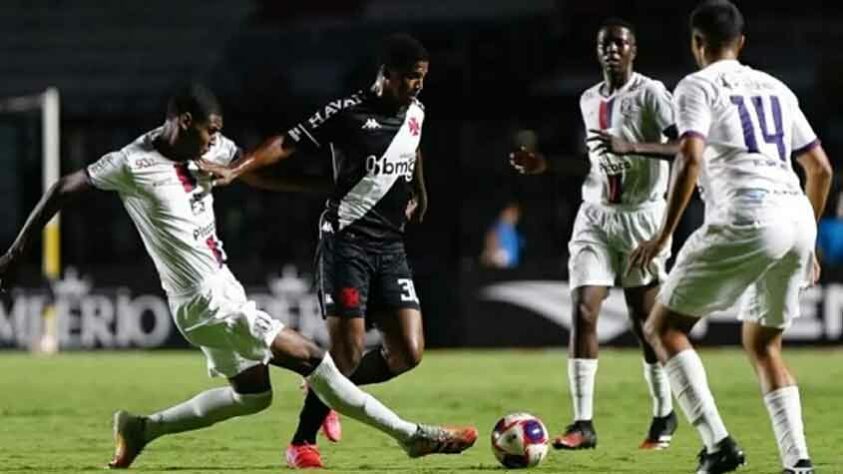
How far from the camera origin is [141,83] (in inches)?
1237

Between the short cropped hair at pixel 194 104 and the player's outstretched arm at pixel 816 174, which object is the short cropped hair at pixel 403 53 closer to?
the short cropped hair at pixel 194 104

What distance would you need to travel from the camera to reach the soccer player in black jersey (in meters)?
9.80

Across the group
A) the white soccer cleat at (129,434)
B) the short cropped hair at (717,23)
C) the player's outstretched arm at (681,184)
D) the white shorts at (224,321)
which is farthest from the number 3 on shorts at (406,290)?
the short cropped hair at (717,23)

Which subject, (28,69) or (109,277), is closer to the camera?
(109,277)

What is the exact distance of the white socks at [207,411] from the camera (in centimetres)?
913

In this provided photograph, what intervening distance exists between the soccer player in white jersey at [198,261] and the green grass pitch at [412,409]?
1.34ft

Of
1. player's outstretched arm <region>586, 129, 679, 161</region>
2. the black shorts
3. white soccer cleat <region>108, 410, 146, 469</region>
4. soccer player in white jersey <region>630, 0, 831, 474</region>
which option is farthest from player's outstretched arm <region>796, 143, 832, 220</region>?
white soccer cleat <region>108, 410, 146, 469</region>

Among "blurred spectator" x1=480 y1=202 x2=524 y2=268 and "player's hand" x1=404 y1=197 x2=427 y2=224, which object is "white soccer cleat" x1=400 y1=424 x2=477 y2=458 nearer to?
"player's hand" x1=404 y1=197 x2=427 y2=224

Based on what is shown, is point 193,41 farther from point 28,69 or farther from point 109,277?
point 109,277

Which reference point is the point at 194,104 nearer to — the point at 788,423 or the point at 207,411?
the point at 207,411

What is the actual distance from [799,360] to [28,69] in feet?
55.1

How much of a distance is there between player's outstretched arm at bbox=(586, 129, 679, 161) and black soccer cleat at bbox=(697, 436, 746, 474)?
137 cm

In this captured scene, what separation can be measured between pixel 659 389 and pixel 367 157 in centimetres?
231

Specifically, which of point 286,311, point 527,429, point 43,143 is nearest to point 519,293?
point 286,311
